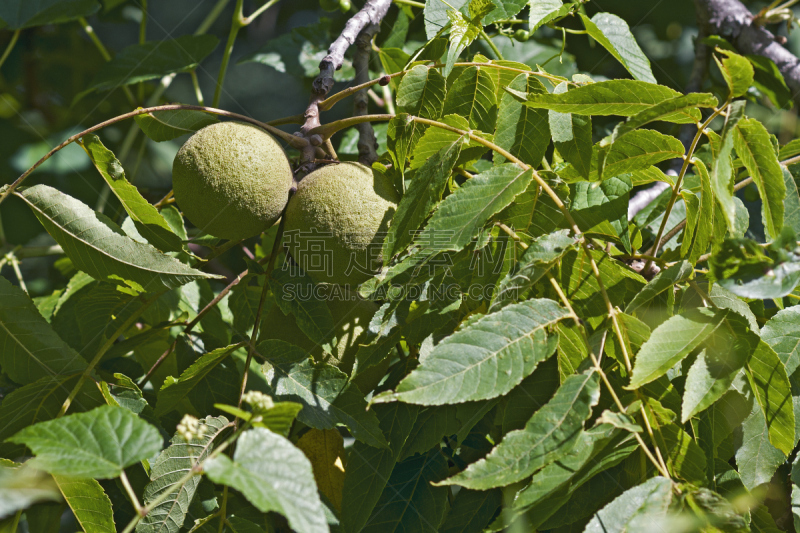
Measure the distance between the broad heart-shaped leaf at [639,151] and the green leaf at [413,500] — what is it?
538mm

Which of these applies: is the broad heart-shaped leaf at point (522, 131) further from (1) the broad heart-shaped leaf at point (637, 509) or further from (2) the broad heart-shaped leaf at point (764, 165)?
(1) the broad heart-shaped leaf at point (637, 509)

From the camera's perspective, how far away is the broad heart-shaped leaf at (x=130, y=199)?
3.18ft

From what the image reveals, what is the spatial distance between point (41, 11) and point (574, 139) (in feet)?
4.49

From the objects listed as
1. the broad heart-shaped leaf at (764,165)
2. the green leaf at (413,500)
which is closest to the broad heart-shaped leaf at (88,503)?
the green leaf at (413,500)

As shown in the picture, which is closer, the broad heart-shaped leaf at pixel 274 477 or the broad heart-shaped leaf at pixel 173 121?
the broad heart-shaped leaf at pixel 274 477

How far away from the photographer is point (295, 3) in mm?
2146

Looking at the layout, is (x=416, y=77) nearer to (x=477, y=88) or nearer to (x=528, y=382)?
(x=477, y=88)

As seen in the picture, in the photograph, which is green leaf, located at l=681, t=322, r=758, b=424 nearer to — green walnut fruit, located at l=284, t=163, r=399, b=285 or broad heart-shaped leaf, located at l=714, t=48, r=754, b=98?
broad heart-shaped leaf, located at l=714, t=48, r=754, b=98

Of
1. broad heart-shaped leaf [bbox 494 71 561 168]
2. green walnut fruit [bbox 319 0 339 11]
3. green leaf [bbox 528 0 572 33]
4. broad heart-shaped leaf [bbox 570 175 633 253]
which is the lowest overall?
broad heart-shaped leaf [bbox 570 175 633 253]

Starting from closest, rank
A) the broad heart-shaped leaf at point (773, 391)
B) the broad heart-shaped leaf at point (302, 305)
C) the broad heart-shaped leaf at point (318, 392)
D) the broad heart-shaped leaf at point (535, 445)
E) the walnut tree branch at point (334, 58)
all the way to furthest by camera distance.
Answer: the broad heart-shaped leaf at point (535, 445)
the broad heart-shaped leaf at point (773, 391)
the broad heart-shaped leaf at point (318, 392)
the broad heart-shaped leaf at point (302, 305)
the walnut tree branch at point (334, 58)

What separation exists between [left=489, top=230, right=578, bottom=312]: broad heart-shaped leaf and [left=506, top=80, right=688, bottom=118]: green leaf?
0.59ft

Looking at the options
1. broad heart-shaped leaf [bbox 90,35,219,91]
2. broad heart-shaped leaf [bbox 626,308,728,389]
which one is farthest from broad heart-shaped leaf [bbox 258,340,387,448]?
broad heart-shaped leaf [bbox 90,35,219,91]

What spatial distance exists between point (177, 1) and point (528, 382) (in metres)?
1.93

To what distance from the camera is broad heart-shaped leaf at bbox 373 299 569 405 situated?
2.36 feet
